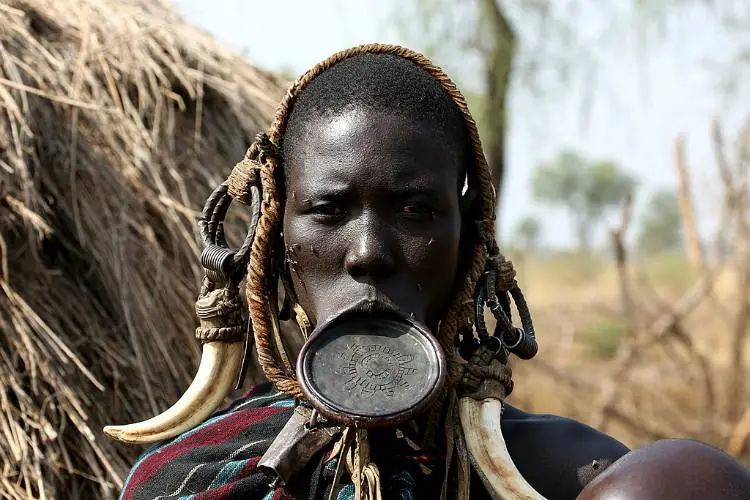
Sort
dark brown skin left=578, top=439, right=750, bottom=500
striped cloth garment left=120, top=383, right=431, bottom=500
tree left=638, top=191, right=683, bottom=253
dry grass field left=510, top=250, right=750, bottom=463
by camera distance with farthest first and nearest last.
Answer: tree left=638, top=191, right=683, bottom=253 → dry grass field left=510, top=250, right=750, bottom=463 → striped cloth garment left=120, top=383, right=431, bottom=500 → dark brown skin left=578, top=439, right=750, bottom=500

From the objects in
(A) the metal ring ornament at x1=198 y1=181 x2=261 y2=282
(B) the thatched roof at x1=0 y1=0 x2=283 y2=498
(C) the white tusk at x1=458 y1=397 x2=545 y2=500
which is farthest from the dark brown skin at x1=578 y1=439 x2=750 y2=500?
(B) the thatched roof at x1=0 y1=0 x2=283 y2=498

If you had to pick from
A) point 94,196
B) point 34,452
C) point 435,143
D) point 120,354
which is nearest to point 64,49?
point 94,196

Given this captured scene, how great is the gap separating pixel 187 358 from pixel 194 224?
0.39m

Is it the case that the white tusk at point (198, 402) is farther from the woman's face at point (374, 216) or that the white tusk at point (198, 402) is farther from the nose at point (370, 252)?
the nose at point (370, 252)

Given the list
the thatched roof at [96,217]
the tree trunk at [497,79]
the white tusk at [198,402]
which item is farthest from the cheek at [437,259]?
the tree trunk at [497,79]

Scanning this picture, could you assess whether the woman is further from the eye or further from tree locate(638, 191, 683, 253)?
tree locate(638, 191, 683, 253)

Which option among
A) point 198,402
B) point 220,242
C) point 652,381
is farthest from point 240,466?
point 652,381

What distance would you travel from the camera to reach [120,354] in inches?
113

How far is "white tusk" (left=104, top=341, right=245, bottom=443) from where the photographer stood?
7.07ft

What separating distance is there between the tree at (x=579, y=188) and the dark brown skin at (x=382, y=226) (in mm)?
30769

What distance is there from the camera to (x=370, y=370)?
1823 millimetres

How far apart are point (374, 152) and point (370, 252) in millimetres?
194

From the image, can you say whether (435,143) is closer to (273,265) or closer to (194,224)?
(273,265)

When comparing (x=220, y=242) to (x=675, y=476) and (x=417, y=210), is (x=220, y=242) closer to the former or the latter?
(x=417, y=210)
